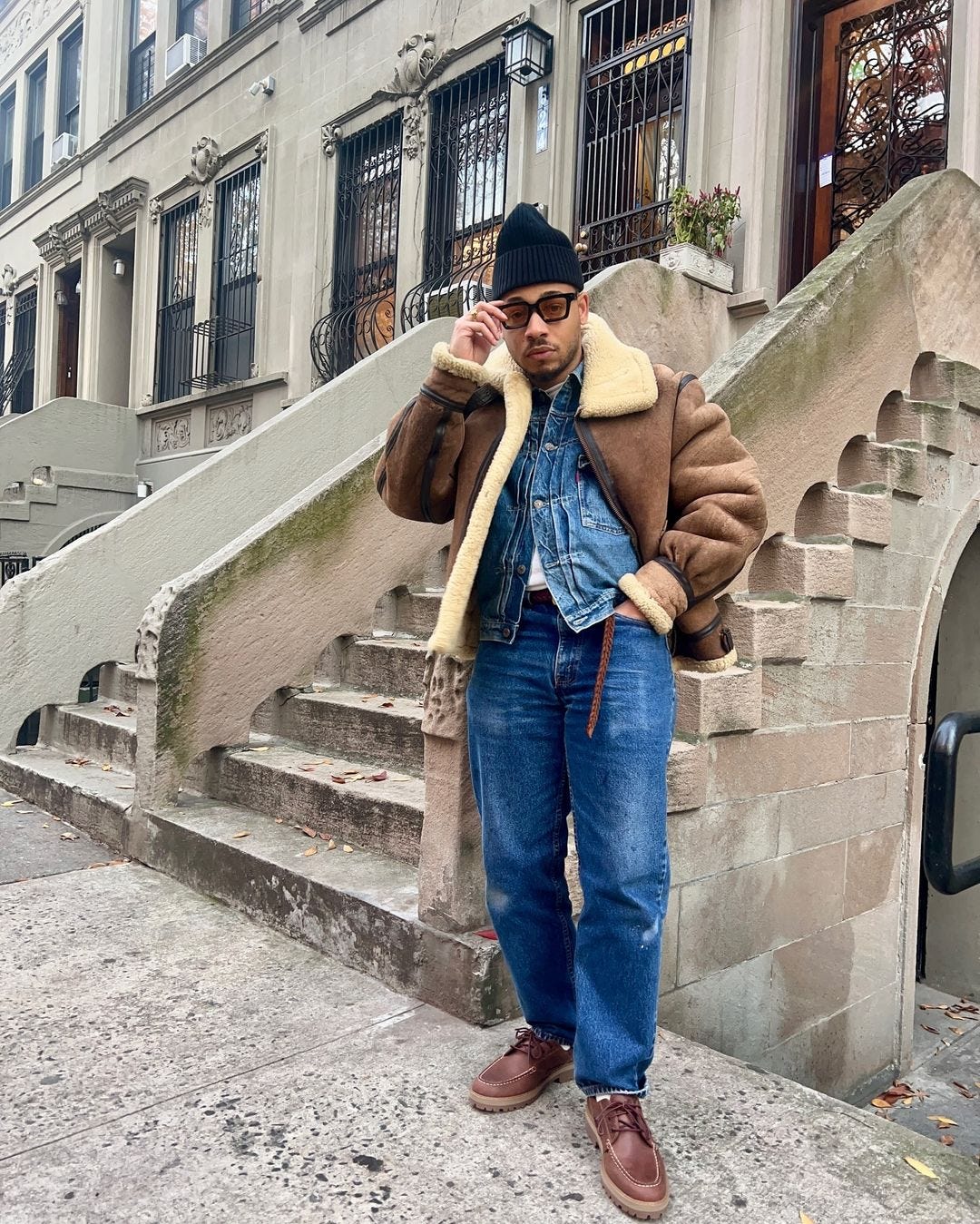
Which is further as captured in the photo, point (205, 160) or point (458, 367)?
point (205, 160)

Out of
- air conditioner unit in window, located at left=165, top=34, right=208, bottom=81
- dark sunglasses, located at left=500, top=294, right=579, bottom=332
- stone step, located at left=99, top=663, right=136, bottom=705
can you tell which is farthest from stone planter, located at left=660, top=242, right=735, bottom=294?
air conditioner unit in window, located at left=165, top=34, right=208, bottom=81

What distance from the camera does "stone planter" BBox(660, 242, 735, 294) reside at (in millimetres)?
6953

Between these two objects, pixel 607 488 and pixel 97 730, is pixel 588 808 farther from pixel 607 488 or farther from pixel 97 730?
pixel 97 730

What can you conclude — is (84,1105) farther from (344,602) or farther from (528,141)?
(528,141)

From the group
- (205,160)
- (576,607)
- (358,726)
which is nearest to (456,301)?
(358,726)

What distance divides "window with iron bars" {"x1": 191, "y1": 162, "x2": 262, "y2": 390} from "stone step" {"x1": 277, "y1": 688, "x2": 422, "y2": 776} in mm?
8172

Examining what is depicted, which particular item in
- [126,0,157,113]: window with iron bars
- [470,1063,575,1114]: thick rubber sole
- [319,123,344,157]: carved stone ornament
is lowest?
[470,1063,575,1114]: thick rubber sole

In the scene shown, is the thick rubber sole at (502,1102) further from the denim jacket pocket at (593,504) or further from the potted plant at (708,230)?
the potted plant at (708,230)

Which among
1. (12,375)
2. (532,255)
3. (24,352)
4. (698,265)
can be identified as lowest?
(532,255)

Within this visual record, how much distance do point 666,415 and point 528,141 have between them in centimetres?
772

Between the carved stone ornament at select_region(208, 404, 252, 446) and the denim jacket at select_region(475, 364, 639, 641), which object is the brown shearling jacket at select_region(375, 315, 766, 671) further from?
the carved stone ornament at select_region(208, 404, 252, 446)

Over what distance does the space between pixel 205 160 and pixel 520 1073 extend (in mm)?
12869

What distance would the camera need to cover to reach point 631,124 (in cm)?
847

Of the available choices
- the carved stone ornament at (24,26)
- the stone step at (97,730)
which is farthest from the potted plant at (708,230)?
the carved stone ornament at (24,26)
